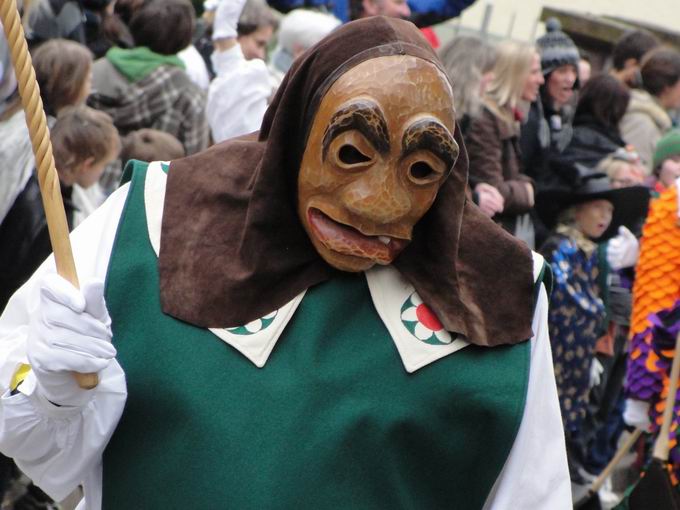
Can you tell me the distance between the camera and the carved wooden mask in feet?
9.20

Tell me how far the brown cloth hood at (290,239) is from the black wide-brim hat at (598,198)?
3.63 m

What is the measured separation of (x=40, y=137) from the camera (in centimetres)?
254

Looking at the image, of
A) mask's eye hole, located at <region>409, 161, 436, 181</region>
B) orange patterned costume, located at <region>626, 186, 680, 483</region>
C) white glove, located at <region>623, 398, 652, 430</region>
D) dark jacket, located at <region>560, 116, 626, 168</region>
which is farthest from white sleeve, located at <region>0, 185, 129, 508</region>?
dark jacket, located at <region>560, 116, 626, 168</region>

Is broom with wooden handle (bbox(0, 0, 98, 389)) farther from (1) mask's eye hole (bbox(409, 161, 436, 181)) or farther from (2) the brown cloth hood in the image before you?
(1) mask's eye hole (bbox(409, 161, 436, 181))

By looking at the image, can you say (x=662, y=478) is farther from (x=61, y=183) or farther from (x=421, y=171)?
(x=421, y=171)

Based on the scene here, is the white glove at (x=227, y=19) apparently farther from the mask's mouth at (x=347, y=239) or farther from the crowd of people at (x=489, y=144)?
the mask's mouth at (x=347, y=239)

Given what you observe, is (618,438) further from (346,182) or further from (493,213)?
(346,182)

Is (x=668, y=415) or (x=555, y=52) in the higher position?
(x=668, y=415)

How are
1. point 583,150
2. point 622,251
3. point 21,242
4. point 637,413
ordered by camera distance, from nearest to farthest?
point 21,242, point 637,413, point 622,251, point 583,150

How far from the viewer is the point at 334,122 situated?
2812mm

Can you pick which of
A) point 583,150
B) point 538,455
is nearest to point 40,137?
point 538,455

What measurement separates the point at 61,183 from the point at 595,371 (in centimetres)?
303

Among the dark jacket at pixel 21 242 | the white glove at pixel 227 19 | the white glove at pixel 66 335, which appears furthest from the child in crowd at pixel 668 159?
the white glove at pixel 66 335

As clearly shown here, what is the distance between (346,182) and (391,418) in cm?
49
